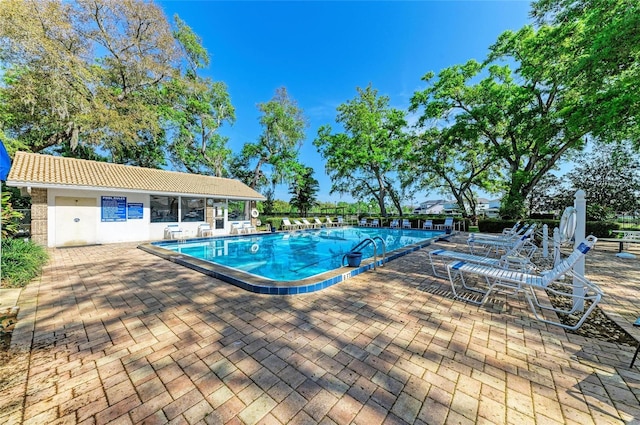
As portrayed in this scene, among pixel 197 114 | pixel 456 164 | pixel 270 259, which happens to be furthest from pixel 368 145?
pixel 270 259

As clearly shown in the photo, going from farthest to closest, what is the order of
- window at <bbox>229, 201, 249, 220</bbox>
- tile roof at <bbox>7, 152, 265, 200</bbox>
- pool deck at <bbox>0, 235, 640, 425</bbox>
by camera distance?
window at <bbox>229, 201, 249, 220</bbox>, tile roof at <bbox>7, 152, 265, 200</bbox>, pool deck at <bbox>0, 235, 640, 425</bbox>

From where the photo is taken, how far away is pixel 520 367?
2141mm

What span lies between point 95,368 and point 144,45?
19.6 m

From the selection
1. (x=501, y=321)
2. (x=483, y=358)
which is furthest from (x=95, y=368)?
(x=501, y=321)

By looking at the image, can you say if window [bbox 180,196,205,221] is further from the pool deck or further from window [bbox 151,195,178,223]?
the pool deck

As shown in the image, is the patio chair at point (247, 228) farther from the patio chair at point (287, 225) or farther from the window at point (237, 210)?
the patio chair at point (287, 225)

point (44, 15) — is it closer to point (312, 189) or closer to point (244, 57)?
point (244, 57)

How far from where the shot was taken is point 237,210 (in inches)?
597

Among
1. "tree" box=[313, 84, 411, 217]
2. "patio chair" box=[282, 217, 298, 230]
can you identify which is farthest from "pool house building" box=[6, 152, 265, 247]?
"tree" box=[313, 84, 411, 217]

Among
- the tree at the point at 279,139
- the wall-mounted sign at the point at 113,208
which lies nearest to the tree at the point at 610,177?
the tree at the point at 279,139

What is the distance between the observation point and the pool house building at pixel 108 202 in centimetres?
852

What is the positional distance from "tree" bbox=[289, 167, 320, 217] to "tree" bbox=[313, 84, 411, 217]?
88.6 inches

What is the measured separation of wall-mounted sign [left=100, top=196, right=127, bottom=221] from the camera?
385 inches

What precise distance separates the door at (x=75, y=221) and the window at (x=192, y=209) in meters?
3.34
